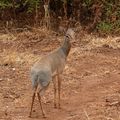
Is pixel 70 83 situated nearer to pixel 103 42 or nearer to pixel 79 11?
pixel 103 42

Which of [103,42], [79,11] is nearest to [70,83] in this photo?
[103,42]

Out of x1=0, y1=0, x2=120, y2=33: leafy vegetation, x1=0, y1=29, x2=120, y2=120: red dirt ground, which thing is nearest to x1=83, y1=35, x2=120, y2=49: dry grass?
x1=0, y1=29, x2=120, y2=120: red dirt ground

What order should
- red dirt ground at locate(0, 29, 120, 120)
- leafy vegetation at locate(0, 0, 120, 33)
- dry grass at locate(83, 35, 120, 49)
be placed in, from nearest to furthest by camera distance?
1. red dirt ground at locate(0, 29, 120, 120)
2. dry grass at locate(83, 35, 120, 49)
3. leafy vegetation at locate(0, 0, 120, 33)

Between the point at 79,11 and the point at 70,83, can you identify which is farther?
the point at 79,11

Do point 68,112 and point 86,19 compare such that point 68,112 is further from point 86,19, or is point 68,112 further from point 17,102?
point 86,19

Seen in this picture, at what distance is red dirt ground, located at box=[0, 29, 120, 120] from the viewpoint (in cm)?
702

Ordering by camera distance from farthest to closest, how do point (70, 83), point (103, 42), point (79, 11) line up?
point (79, 11), point (103, 42), point (70, 83)

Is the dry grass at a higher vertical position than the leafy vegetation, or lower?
lower

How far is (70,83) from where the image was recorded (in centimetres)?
873

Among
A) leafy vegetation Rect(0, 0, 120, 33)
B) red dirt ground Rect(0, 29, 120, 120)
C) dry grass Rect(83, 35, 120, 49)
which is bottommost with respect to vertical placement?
red dirt ground Rect(0, 29, 120, 120)

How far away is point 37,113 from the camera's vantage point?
708cm

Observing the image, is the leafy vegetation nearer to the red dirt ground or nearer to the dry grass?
the dry grass

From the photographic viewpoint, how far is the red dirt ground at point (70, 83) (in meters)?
7.02

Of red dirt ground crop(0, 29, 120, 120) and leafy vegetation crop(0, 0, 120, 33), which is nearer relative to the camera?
red dirt ground crop(0, 29, 120, 120)
